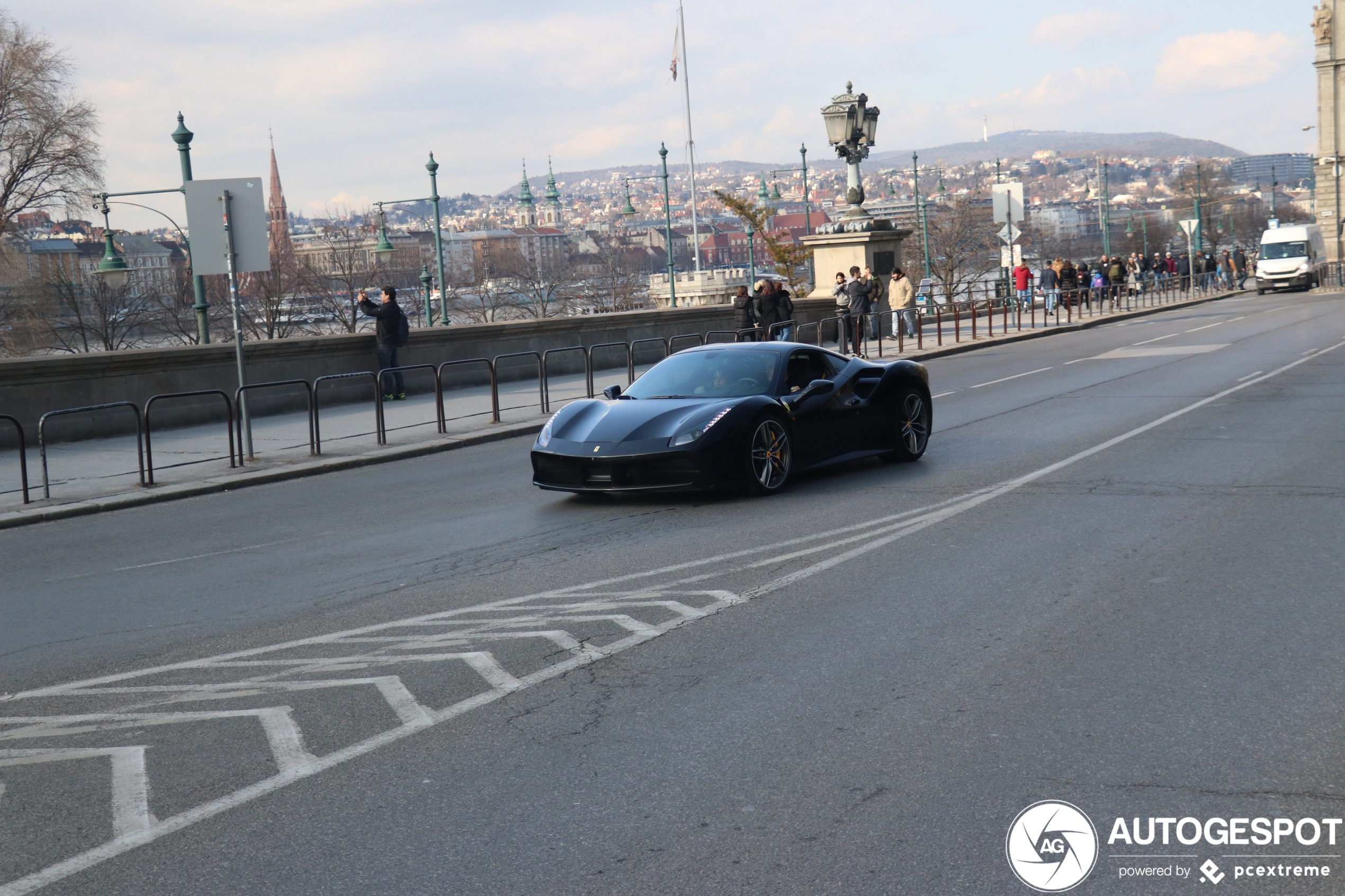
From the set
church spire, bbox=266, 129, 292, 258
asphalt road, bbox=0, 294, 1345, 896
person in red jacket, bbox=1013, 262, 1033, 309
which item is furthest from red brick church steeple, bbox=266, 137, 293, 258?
asphalt road, bbox=0, 294, 1345, 896

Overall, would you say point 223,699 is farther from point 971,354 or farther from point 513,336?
point 971,354

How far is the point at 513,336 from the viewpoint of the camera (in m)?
25.8

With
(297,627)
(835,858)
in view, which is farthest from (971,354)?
(835,858)

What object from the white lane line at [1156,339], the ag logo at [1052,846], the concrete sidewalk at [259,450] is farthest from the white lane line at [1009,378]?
the ag logo at [1052,846]

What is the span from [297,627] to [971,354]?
24472mm

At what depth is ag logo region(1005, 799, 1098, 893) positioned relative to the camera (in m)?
3.90

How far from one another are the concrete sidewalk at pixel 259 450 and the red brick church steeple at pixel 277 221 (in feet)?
134

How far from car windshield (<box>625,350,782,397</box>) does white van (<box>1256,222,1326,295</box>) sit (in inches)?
2038

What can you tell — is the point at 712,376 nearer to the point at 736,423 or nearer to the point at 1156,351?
the point at 736,423

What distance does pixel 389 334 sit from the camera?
72.8 ft

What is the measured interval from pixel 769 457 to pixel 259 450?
7.89 metres

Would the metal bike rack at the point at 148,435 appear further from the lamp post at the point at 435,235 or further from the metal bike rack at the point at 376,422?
the lamp post at the point at 435,235

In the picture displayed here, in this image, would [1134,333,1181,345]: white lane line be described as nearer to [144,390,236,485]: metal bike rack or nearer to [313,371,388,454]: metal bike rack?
[313,371,388,454]: metal bike rack
